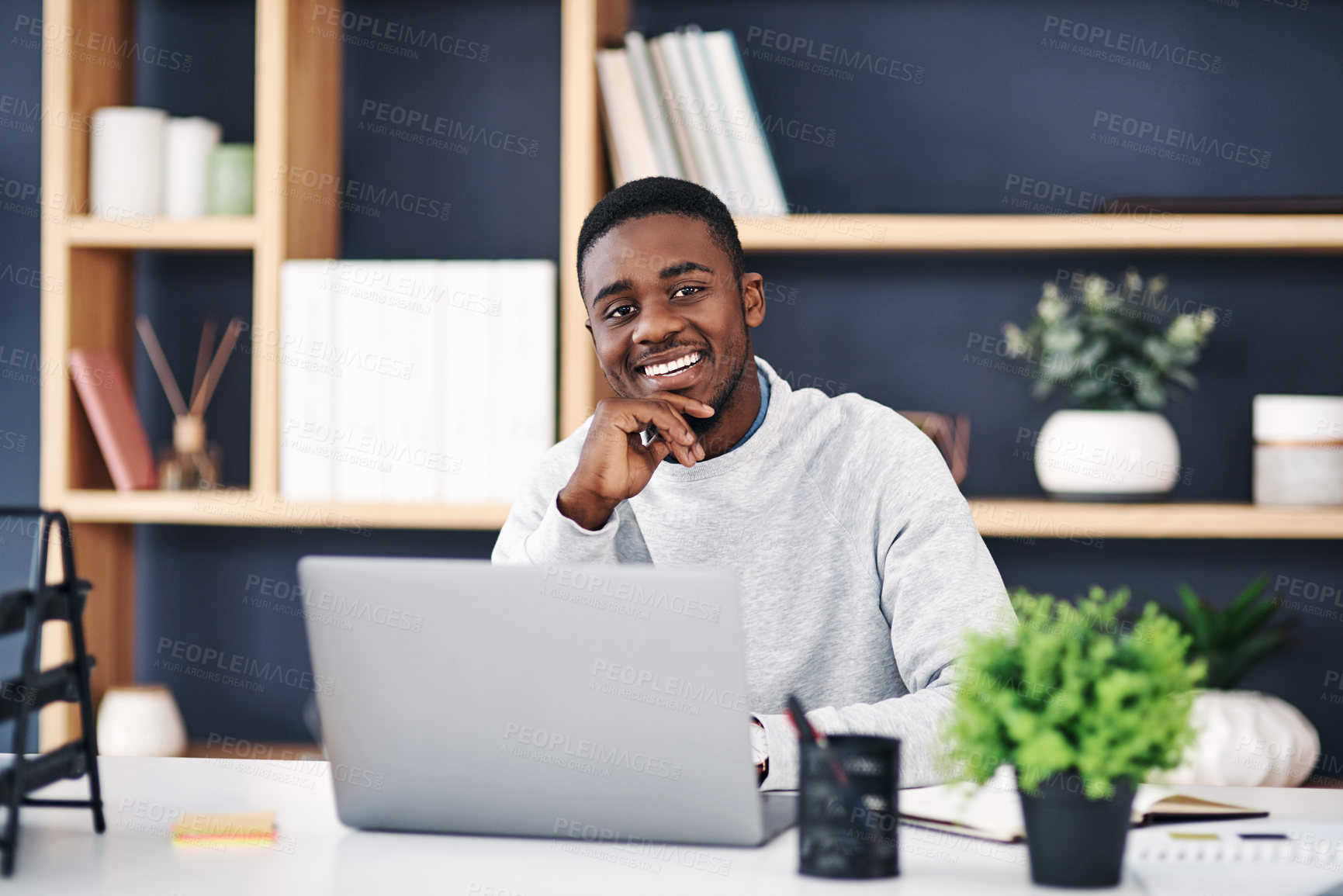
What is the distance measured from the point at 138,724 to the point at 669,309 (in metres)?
1.33

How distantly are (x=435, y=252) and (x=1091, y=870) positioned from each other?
191 centimetres

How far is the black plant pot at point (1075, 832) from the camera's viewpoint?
0.80m

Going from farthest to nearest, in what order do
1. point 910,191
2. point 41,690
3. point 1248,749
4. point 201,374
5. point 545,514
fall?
1. point 201,374
2. point 910,191
3. point 1248,749
4. point 545,514
5. point 41,690

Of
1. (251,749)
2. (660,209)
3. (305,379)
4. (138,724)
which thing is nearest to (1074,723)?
(660,209)

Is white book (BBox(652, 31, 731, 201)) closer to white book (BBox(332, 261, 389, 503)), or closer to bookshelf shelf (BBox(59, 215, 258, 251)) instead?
white book (BBox(332, 261, 389, 503))

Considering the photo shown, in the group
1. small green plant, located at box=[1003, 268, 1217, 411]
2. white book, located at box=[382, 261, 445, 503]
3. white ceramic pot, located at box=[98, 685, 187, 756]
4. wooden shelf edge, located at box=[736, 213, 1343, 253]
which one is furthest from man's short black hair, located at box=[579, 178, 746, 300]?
white ceramic pot, located at box=[98, 685, 187, 756]

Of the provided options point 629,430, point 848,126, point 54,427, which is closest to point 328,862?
point 629,430

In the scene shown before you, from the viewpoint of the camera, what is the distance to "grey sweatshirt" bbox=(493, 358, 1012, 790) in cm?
141

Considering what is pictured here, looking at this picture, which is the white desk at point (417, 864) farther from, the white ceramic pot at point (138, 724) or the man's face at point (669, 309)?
the white ceramic pot at point (138, 724)

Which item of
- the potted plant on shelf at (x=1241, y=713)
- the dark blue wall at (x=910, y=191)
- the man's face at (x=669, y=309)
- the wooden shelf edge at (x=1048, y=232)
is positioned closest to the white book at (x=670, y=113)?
the wooden shelf edge at (x=1048, y=232)

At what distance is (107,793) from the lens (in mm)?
1113

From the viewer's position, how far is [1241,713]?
1945 mm

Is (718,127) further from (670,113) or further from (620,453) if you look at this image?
(620,453)

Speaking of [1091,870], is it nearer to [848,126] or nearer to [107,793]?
[107,793]
